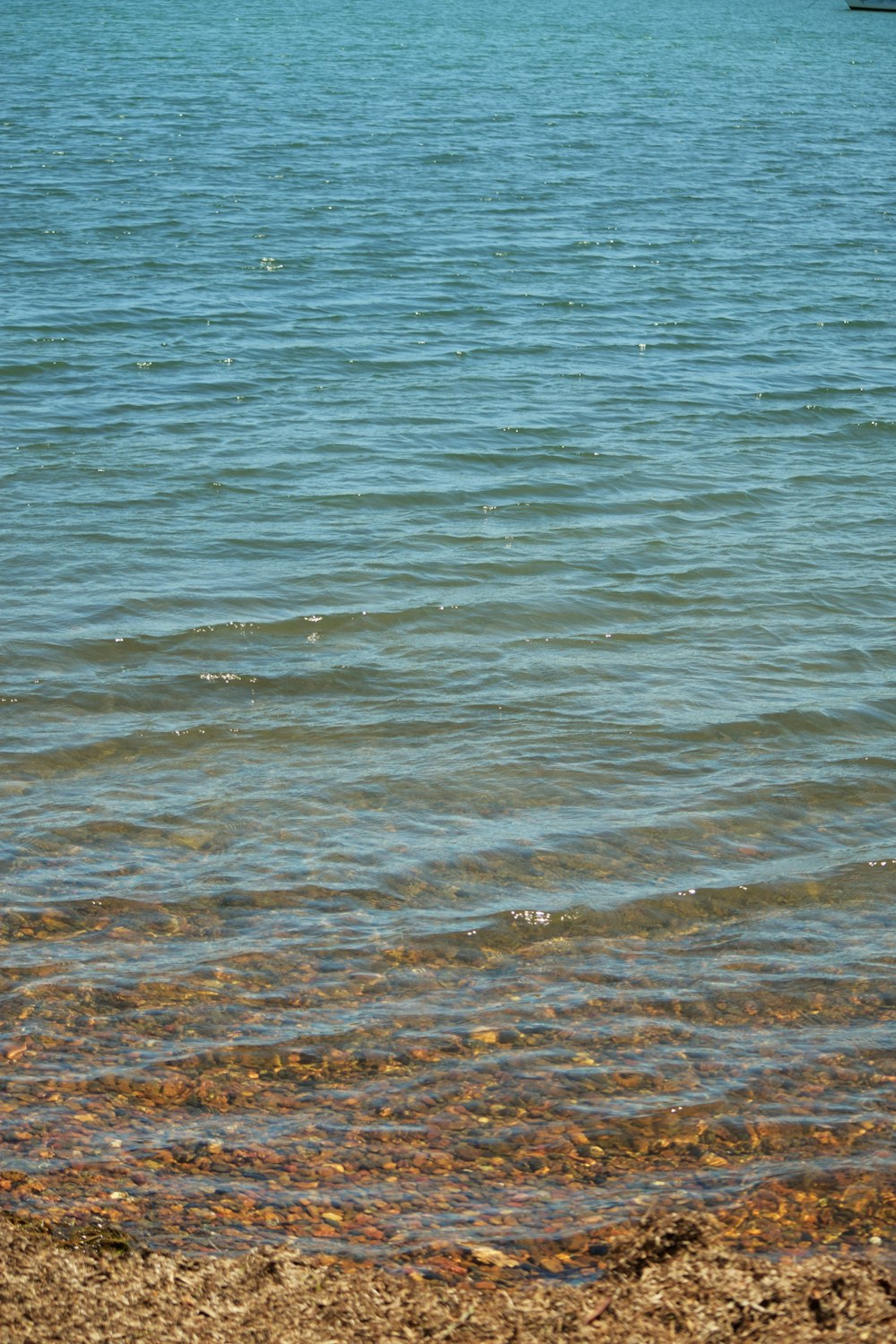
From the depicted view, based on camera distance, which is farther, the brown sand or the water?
the water

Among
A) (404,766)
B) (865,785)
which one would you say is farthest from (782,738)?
(404,766)

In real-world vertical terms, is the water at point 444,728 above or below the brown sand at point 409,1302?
below

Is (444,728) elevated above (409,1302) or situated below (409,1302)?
below

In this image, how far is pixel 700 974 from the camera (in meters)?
6.45

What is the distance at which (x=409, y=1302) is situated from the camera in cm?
427

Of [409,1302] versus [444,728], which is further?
[444,728]

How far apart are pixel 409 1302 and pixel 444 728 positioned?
492cm

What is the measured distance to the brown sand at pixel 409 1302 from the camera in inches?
159

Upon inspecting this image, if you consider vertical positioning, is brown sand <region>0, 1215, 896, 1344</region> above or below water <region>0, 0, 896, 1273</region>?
above

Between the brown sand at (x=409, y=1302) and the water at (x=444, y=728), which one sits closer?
the brown sand at (x=409, y=1302)

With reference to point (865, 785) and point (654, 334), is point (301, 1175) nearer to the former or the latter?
point (865, 785)

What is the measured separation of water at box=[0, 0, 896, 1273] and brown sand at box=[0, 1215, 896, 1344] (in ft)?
0.76

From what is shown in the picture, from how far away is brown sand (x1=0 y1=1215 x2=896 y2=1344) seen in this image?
4031 mm

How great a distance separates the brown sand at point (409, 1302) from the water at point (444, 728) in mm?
233
